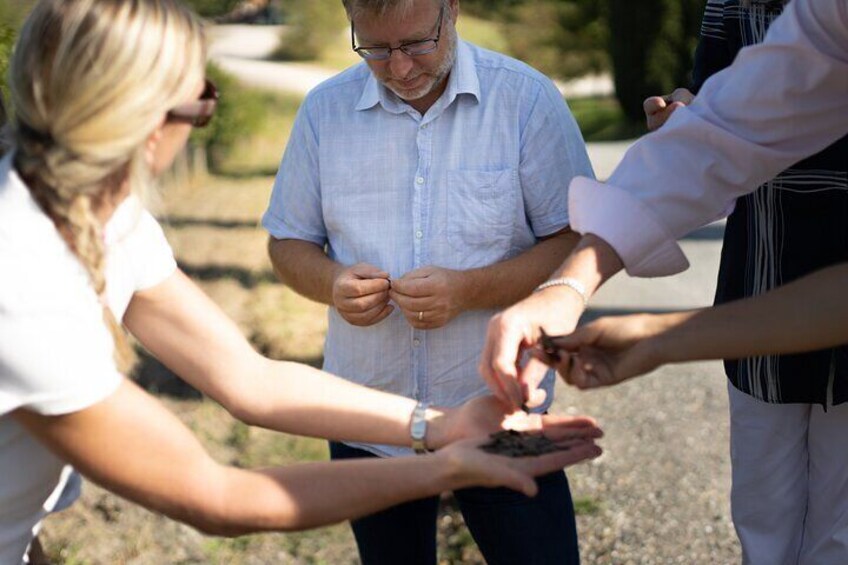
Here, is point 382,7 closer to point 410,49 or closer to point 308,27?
point 410,49

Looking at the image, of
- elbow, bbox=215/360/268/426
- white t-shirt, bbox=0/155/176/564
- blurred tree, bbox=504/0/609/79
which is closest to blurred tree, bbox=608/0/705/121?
blurred tree, bbox=504/0/609/79

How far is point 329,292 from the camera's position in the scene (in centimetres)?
298

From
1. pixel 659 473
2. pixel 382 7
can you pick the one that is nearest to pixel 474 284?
pixel 382 7

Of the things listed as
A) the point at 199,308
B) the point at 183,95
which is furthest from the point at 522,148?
the point at 183,95

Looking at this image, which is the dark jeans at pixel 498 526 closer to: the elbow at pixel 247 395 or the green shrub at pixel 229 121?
the elbow at pixel 247 395

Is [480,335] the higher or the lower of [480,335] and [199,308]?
the lower

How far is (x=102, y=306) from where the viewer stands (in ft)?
6.46

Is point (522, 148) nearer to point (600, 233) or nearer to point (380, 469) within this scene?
point (600, 233)

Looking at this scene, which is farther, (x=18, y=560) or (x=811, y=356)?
(x=811, y=356)

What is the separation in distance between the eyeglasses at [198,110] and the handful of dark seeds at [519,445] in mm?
808

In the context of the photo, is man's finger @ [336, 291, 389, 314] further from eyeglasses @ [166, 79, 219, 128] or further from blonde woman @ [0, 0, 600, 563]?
eyeglasses @ [166, 79, 219, 128]

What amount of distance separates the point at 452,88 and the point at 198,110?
3.37 feet

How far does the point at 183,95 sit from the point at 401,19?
969 mm

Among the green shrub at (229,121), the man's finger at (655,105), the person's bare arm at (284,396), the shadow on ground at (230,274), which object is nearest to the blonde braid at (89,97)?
the person's bare arm at (284,396)
